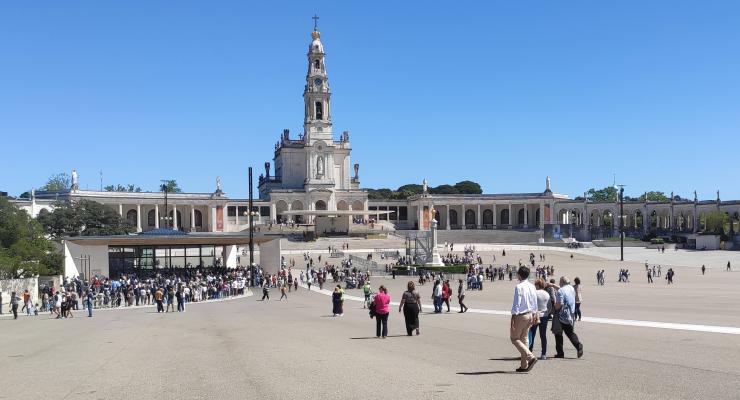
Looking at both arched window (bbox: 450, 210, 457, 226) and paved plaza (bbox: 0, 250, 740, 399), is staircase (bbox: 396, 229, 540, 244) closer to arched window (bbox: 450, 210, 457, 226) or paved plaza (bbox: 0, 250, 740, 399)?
arched window (bbox: 450, 210, 457, 226)

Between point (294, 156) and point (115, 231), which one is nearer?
point (115, 231)

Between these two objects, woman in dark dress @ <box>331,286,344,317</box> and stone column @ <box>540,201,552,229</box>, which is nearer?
woman in dark dress @ <box>331,286,344,317</box>

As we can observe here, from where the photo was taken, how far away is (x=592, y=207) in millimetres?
109625

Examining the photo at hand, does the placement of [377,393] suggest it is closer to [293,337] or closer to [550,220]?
[293,337]

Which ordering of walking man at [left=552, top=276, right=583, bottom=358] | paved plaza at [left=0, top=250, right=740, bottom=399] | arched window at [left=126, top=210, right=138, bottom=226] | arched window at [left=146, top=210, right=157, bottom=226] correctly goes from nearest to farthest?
paved plaza at [left=0, top=250, right=740, bottom=399], walking man at [left=552, top=276, right=583, bottom=358], arched window at [left=126, top=210, right=138, bottom=226], arched window at [left=146, top=210, right=157, bottom=226]

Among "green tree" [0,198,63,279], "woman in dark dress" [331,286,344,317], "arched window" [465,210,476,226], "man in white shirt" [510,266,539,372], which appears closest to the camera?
"man in white shirt" [510,266,539,372]

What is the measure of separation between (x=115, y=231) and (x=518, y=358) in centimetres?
7305

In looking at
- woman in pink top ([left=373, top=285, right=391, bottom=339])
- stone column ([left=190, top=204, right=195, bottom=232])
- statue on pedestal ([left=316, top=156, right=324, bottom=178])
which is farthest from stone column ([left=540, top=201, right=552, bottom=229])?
woman in pink top ([left=373, top=285, right=391, bottom=339])

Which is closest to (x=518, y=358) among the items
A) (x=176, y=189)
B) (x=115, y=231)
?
(x=115, y=231)

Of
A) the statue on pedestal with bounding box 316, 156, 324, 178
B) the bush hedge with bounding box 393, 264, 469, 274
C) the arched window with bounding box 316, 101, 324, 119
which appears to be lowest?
the bush hedge with bounding box 393, 264, 469, 274

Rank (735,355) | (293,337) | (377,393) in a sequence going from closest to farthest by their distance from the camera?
(377,393), (735,355), (293,337)

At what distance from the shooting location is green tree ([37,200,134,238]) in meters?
75.7

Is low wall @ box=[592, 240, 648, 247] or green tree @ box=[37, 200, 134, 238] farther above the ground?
green tree @ box=[37, 200, 134, 238]

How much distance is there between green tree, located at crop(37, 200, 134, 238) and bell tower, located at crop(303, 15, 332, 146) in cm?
3367
